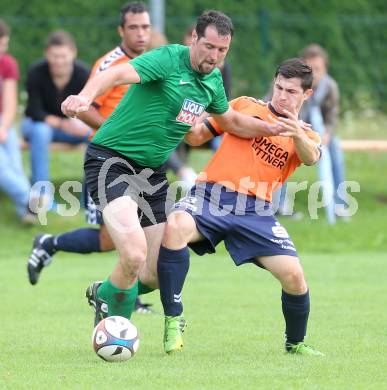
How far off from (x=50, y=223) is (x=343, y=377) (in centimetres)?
876

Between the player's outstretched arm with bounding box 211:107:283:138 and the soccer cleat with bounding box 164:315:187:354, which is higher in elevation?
the player's outstretched arm with bounding box 211:107:283:138

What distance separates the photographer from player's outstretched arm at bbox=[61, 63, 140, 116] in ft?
20.4

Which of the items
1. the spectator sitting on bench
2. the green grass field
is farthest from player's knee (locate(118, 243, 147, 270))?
the spectator sitting on bench

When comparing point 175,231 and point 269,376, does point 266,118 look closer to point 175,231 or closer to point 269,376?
point 175,231

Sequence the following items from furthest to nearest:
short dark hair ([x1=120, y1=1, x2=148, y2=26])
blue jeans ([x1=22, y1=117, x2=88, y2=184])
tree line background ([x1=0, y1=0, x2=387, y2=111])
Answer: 1. tree line background ([x1=0, y1=0, x2=387, y2=111])
2. blue jeans ([x1=22, y1=117, x2=88, y2=184])
3. short dark hair ([x1=120, y1=1, x2=148, y2=26])

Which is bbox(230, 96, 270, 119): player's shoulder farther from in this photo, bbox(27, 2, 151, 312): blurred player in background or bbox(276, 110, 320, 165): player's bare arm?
bbox(27, 2, 151, 312): blurred player in background

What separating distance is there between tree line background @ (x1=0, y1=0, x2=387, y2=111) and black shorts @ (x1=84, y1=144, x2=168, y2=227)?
952 cm

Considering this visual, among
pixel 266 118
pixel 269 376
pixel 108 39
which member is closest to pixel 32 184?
pixel 108 39

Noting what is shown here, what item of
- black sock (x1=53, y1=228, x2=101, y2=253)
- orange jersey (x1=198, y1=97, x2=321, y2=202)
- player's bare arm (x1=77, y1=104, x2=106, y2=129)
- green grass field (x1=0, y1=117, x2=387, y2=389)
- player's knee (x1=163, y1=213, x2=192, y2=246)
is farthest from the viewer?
black sock (x1=53, y1=228, x2=101, y2=253)

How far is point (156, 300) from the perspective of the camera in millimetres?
9914

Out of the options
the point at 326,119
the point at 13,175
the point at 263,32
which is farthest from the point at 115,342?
the point at 263,32

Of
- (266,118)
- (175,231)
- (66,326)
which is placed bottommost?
(66,326)

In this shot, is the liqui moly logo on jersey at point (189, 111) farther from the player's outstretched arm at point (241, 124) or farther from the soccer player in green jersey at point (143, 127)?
the player's outstretched arm at point (241, 124)

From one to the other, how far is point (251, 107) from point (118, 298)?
157 cm
